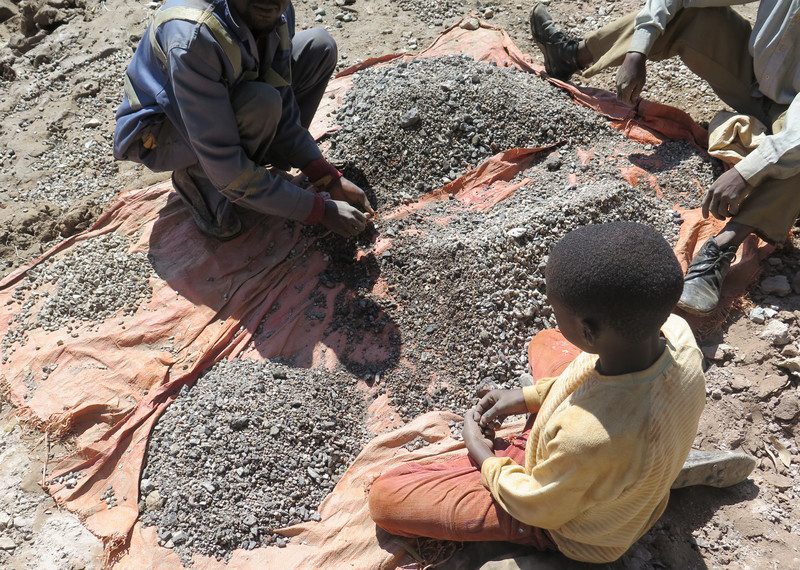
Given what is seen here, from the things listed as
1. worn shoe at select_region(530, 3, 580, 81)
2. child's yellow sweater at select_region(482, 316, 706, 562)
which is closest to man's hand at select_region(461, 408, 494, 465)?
child's yellow sweater at select_region(482, 316, 706, 562)

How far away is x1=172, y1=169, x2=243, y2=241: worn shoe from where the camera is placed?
289 cm

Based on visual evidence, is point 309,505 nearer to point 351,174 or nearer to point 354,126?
point 351,174

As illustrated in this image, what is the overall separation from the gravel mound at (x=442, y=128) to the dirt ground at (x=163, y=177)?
754 mm

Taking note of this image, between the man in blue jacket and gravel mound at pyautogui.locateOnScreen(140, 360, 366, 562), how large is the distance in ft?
2.27

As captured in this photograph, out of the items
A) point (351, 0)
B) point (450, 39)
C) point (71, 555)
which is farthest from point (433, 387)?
point (351, 0)

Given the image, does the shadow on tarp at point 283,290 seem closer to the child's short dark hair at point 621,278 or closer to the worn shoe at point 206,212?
the worn shoe at point 206,212

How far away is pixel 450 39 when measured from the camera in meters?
3.71

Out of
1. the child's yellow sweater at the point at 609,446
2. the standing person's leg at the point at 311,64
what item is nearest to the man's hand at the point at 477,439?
the child's yellow sweater at the point at 609,446

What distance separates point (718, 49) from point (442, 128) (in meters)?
1.29

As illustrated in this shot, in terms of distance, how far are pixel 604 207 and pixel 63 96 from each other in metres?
3.24

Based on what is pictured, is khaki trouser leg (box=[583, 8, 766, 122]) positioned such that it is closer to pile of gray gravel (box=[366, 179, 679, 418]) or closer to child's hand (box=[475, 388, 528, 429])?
pile of gray gravel (box=[366, 179, 679, 418])

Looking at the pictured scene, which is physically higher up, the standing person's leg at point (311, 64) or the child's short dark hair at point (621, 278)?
the child's short dark hair at point (621, 278)

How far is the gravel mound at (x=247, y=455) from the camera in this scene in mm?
2216

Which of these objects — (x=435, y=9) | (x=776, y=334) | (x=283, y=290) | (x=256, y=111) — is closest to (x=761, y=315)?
(x=776, y=334)
